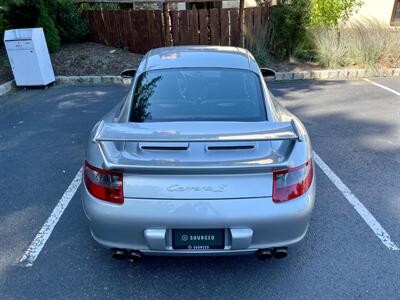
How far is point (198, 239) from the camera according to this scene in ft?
7.28

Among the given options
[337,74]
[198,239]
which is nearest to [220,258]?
[198,239]

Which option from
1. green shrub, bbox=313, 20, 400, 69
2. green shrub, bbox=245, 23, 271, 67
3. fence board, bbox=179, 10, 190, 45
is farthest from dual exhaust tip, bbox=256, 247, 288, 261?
fence board, bbox=179, 10, 190, 45

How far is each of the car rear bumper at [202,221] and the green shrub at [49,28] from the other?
28.2 ft

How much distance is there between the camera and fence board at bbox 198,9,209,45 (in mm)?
9244

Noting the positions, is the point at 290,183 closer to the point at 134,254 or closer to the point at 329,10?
the point at 134,254

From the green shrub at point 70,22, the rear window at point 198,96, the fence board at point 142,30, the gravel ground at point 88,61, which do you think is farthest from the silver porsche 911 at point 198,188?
the green shrub at point 70,22

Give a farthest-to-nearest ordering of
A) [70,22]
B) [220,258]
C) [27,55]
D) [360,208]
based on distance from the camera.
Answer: [70,22]
[27,55]
[360,208]
[220,258]

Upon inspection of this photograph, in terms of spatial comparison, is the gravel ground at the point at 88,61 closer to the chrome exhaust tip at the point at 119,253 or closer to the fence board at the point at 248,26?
the fence board at the point at 248,26

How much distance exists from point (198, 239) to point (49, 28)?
9.16 meters

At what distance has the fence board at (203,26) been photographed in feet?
30.3

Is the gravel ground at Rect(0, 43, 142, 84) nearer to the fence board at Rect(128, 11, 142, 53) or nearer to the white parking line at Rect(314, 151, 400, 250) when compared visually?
the fence board at Rect(128, 11, 142, 53)

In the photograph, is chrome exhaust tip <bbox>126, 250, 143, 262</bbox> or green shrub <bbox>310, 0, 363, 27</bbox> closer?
chrome exhaust tip <bbox>126, 250, 143, 262</bbox>

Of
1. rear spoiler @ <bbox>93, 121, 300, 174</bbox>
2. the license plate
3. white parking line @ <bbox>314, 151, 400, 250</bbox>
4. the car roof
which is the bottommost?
white parking line @ <bbox>314, 151, 400, 250</bbox>

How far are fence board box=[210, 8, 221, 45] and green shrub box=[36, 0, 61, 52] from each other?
14.6 feet
